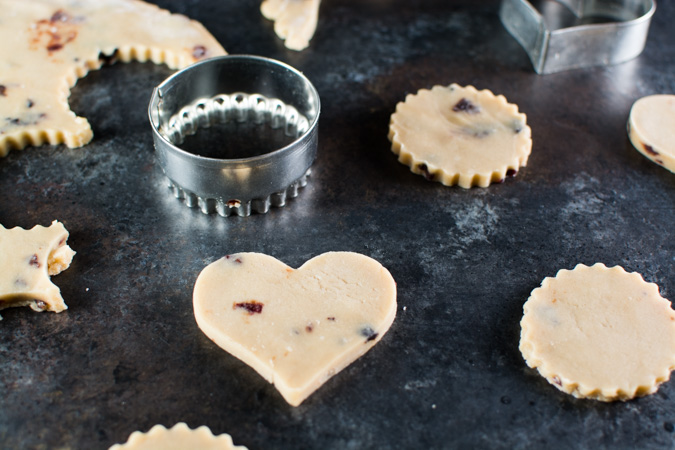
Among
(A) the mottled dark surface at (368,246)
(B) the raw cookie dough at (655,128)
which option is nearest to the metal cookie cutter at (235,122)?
(A) the mottled dark surface at (368,246)

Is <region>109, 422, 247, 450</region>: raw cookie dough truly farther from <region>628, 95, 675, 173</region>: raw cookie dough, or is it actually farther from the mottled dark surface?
<region>628, 95, 675, 173</region>: raw cookie dough

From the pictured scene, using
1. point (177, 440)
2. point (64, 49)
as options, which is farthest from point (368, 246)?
point (64, 49)

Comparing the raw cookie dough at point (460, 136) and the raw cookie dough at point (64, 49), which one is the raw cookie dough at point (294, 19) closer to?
the raw cookie dough at point (64, 49)

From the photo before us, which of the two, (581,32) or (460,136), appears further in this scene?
(581,32)

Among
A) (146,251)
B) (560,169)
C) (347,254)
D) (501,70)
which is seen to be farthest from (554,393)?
(501,70)

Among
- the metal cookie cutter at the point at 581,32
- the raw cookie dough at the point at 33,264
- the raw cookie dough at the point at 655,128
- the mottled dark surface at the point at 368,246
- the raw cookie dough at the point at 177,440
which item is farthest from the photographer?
the metal cookie cutter at the point at 581,32

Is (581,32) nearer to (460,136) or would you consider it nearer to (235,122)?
(460,136)

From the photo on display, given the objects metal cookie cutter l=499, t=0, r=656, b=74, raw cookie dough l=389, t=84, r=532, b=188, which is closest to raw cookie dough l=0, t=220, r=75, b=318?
raw cookie dough l=389, t=84, r=532, b=188
